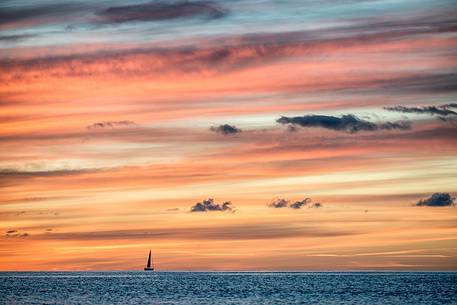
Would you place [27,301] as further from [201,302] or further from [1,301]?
[201,302]

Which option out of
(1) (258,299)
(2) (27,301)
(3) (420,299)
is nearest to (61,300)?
(2) (27,301)

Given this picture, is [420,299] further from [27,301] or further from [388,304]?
[27,301]

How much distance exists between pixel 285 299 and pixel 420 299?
1073 inches

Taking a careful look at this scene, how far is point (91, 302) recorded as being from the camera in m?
150

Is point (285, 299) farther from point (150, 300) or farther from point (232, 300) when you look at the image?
point (150, 300)

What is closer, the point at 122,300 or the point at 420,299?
the point at 122,300

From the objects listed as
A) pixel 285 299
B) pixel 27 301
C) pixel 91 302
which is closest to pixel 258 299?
pixel 285 299

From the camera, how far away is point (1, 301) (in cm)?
15175

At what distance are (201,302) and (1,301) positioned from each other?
3403 cm

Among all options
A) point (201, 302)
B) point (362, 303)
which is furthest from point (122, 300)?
point (362, 303)

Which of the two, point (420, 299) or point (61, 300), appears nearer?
point (61, 300)

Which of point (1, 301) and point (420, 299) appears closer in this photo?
point (1, 301)

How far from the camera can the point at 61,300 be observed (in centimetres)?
15612

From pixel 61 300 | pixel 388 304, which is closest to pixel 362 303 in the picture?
pixel 388 304
